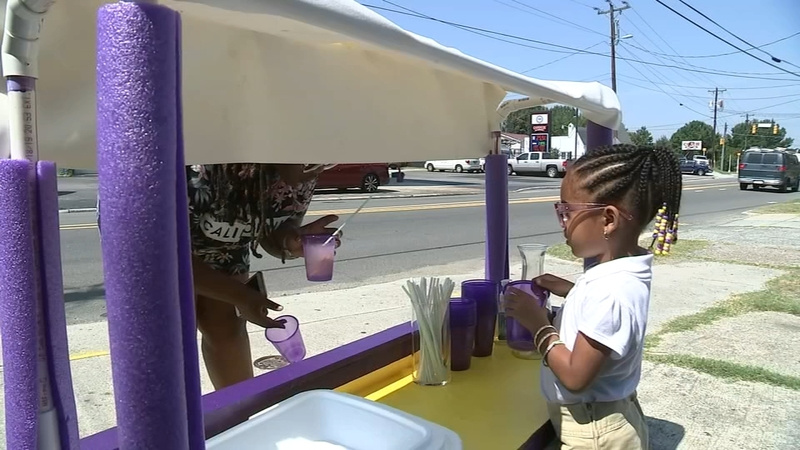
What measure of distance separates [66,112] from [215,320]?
1.67m

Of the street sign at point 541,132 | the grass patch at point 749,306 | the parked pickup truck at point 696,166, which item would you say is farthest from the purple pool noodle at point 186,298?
the parked pickup truck at point 696,166

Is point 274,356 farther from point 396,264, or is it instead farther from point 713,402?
point 396,264

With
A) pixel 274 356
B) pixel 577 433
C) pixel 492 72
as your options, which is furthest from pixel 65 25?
pixel 274 356

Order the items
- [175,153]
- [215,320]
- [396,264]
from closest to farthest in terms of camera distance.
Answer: [175,153] → [215,320] → [396,264]

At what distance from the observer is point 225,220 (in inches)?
93.9

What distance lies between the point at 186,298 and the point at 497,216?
2.34 meters

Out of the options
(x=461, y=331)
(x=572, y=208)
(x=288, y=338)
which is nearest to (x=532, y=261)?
(x=461, y=331)

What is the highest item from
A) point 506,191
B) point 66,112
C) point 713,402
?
point 66,112

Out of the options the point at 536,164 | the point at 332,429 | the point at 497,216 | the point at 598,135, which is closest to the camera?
the point at 332,429

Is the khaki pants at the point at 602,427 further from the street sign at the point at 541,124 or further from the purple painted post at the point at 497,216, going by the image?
the street sign at the point at 541,124

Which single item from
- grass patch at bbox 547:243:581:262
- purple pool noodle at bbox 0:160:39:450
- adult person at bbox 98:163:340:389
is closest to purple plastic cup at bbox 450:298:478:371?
adult person at bbox 98:163:340:389

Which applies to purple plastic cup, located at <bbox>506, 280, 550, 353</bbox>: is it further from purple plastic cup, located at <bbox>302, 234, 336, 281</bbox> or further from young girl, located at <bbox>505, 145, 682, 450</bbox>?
purple plastic cup, located at <bbox>302, 234, 336, 281</bbox>

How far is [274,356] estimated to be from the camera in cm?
420

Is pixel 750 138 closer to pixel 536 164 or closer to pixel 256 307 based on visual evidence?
pixel 536 164
